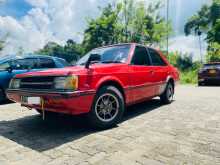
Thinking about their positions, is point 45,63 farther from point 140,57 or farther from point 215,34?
point 215,34

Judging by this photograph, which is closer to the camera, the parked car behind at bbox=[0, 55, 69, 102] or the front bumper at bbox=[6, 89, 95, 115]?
the front bumper at bbox=[6, 89, 95, 115]

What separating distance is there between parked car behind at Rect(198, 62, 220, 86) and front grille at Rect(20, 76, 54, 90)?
11.2 meters

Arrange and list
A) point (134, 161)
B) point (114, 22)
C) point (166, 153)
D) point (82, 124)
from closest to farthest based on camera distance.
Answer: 1. point (134, 161)
2. point (166, 153)
3. point (82, 124)
4. point (114, 22)

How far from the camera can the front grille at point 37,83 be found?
11.6 feet

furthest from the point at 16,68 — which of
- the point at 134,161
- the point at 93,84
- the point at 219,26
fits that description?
the point at 219,26

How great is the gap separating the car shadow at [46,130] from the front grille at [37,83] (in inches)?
30.3

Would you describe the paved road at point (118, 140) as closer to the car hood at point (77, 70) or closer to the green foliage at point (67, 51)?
the car hood at point (77, 70)

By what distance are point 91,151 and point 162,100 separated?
12.1 ft


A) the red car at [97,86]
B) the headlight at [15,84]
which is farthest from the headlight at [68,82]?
the headlight at [15,84]

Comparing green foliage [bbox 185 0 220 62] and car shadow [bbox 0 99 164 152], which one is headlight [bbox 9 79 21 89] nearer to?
car shadow [bbox 0 99 164 152]

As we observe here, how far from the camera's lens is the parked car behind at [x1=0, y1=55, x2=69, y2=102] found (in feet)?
22.6

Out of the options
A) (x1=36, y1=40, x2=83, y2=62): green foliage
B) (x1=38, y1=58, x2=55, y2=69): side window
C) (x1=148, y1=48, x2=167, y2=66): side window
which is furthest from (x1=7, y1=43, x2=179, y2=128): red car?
(x1=36, y1=40, x2=83, y2=62): green foliage

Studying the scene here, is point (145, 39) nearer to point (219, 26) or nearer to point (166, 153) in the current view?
point (219, 26)

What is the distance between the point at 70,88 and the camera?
10.9ft
